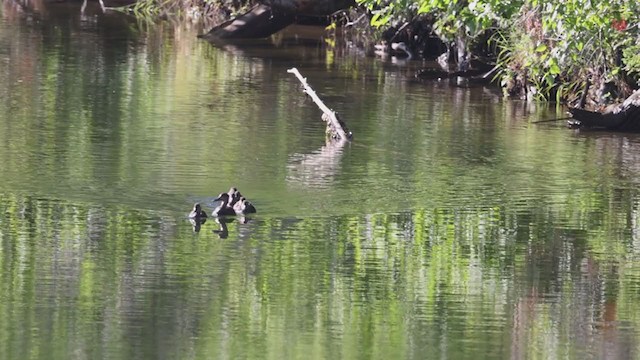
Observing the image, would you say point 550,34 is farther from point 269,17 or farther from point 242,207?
point 269,17

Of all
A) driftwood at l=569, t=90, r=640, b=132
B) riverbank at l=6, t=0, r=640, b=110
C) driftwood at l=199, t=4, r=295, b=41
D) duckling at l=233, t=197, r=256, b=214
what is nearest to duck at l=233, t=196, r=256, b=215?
duckling at l=233, t=197, r=256, b=214

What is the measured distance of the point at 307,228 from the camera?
13227mm

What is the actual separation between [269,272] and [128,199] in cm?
294

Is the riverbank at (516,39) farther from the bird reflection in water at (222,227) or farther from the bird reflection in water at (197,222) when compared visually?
the bird reflection in water at (197,222)

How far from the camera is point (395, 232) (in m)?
13.3

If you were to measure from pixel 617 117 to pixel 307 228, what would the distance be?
333 inches

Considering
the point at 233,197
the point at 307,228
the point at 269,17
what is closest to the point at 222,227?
the point at 233,197

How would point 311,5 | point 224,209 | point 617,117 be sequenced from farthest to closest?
point 311,5
point 617,117
point 224,209

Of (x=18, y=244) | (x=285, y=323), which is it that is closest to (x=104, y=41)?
(x=18, y=244)

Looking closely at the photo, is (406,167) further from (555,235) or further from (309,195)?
(555,235)

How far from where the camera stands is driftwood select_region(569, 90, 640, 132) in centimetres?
2059

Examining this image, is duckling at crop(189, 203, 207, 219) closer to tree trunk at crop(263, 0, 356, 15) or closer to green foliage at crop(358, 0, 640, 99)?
green foliage at crop(358, 0, 640, 99)

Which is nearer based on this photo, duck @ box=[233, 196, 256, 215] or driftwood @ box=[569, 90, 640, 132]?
duck @ box=[233, 196, 256, 215]

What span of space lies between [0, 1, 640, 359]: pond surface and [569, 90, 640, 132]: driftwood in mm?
467
